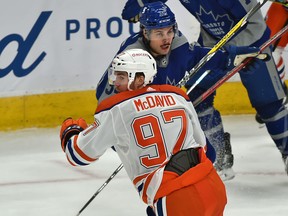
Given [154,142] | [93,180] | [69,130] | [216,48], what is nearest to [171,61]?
[216,48]

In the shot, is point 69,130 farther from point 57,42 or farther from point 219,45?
point 57,42

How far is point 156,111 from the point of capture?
121 inches

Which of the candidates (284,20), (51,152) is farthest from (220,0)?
(51,152)

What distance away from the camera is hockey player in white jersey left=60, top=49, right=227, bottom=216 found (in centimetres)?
302

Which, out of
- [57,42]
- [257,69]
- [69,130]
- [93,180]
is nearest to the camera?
[69,130]

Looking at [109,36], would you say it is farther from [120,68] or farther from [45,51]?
[120,68]

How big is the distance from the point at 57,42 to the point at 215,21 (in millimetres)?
1178

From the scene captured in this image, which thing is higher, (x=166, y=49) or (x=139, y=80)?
(x=139, y=80)

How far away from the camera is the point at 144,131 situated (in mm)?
3070

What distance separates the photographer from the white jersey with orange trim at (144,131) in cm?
307

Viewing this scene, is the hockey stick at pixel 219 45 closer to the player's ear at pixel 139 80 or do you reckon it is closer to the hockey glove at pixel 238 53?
the hockey glove at pixel 238 53

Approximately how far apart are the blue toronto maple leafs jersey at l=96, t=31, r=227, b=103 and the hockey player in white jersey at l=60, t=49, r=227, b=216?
0.67 meters

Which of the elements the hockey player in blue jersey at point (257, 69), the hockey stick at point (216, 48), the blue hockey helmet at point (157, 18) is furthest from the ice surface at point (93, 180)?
the blue hockey helmet at point (157, 18)

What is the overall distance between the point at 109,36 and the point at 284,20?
96cm
